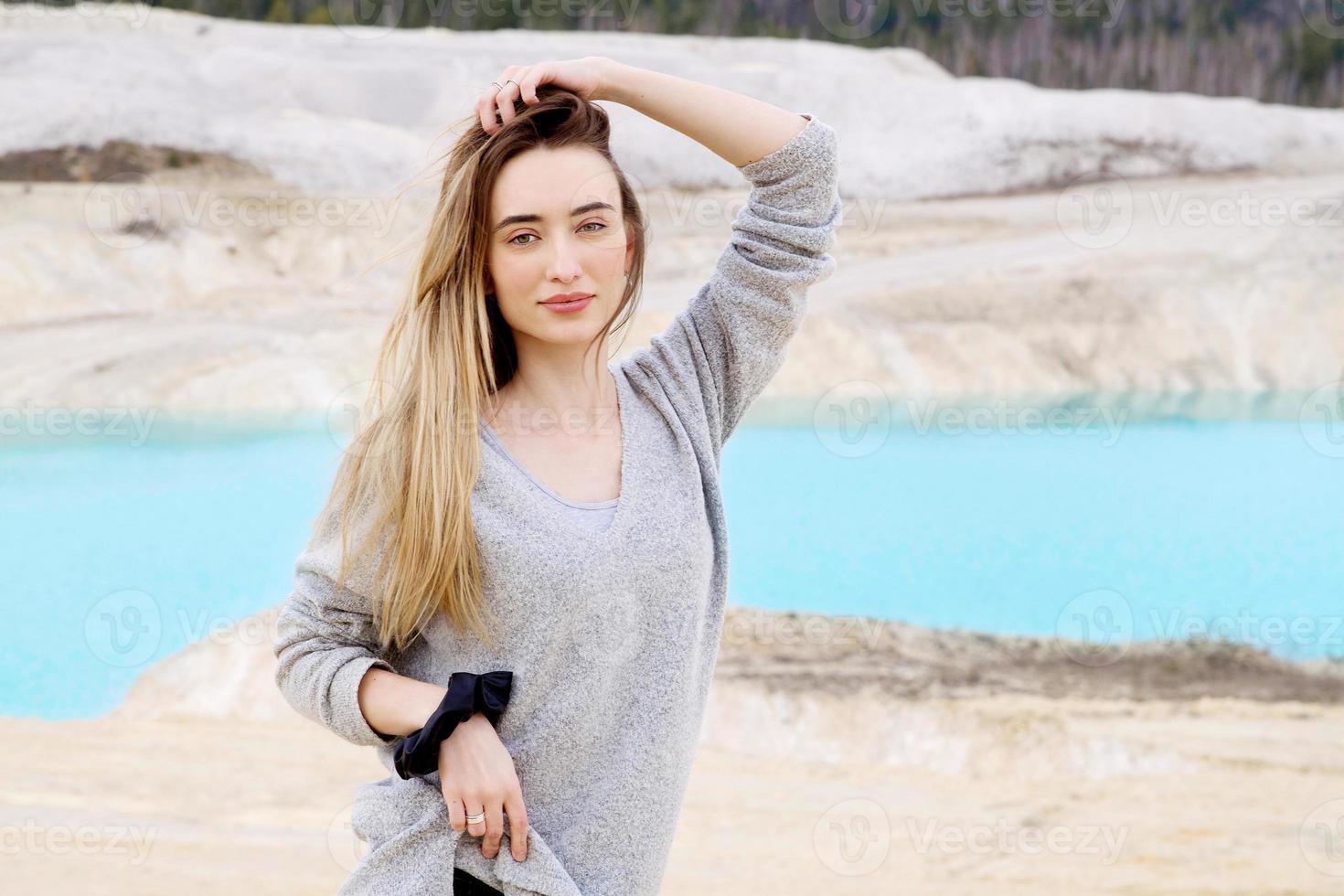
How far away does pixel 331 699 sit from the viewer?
4.19 ft

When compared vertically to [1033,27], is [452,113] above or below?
below

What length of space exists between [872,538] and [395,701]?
7998 mm

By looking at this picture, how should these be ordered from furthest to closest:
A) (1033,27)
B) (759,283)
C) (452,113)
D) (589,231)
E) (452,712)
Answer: (1033,27) → (452,113) → (759,283) → (589,231) → (452,712)

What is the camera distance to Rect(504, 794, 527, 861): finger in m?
1.25

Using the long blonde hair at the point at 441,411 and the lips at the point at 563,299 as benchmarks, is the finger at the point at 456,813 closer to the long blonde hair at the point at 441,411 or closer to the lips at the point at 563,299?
the long blonde hair at the point at 441,411

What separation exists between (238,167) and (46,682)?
1038cm

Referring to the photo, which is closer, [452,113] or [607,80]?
[607,80]

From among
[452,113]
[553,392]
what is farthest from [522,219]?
[452,113]

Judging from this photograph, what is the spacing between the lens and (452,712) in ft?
4.03

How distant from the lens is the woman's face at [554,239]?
1.30 m

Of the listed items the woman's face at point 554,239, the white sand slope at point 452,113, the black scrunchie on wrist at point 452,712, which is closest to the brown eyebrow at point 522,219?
the woman's face at point 554,239

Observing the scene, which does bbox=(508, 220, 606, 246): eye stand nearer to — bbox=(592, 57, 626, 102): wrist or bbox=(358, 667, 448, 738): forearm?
bbox=(592, 57, 626, 102): wrist

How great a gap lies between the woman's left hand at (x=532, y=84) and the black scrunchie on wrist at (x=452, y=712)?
53 centimetres

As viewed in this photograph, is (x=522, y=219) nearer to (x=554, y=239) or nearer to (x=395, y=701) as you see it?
(x=554, y=239)
